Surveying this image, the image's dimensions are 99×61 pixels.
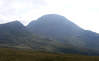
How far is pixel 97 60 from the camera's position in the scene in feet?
93.6

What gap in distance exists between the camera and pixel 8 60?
87.7 feet

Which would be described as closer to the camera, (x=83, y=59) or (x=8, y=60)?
(x=8, y=60)

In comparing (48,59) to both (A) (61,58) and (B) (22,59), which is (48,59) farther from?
(B) (22,59)

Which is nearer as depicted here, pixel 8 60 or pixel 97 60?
pixel 8 60

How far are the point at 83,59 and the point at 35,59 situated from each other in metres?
7.69

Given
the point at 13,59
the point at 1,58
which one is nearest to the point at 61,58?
the point at 13,59

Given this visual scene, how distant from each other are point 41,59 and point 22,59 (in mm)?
2884

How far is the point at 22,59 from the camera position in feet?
88.8

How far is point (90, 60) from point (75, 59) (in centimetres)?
240

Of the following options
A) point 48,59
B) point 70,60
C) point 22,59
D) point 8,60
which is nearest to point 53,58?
point 48,59

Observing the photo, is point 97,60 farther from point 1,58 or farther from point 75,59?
point 1,58

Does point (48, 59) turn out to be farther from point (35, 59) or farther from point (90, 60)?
point (90, 60)

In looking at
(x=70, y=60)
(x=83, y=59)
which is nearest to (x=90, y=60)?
(x=83, y=59)

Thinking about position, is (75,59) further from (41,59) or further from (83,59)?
(41,59)
